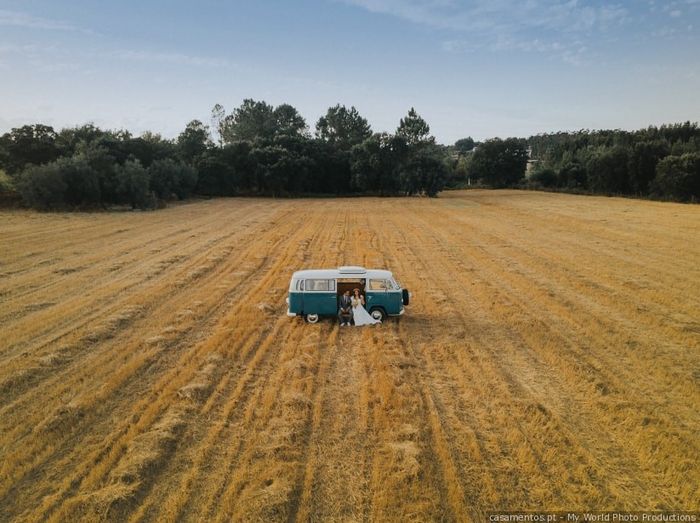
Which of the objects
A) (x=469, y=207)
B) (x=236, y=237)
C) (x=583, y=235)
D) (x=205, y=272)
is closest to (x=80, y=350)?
(x=205, y=272)

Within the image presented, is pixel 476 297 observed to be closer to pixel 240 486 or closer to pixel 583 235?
pixel 240 486

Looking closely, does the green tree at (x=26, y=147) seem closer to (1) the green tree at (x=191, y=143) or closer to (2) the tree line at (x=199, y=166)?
(2) the tree line at (x=199, y=166)

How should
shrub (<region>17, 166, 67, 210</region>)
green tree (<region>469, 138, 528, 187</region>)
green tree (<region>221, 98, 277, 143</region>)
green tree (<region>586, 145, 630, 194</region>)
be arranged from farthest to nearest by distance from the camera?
green tree (<region>221, 98, 277, 143</region>), green tree (<region>469, 138, 528, 187</region>), green tree (<region>586, 145, 630, 194</region>), shrub (<region>17, 166, 67, 210</region>)

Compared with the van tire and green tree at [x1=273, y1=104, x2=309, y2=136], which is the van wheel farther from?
green tree at [x1=273, y1=104, x2=309, y2=136]

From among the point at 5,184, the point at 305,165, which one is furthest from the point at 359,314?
the point at 305,165

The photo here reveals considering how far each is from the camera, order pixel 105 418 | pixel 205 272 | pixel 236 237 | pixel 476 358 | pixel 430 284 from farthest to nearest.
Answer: pixel 236 237, pixel 205 272, pixel 430 284, pixel 476 358, pixel 105 418

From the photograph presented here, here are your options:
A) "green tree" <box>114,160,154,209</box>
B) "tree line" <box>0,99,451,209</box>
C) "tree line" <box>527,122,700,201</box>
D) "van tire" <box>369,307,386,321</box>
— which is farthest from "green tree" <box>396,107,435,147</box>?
"van tire" <box>369,307,386,321</box>

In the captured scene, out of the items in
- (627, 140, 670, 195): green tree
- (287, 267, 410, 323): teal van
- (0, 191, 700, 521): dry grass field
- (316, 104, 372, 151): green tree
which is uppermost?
(316, 104, 372, 151): green tree
